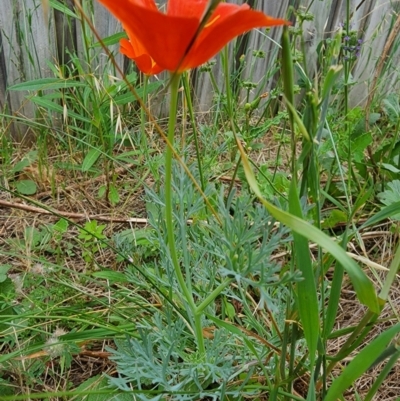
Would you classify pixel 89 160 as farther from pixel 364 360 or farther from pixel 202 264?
pixel 364 360

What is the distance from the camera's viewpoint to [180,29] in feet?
1.36

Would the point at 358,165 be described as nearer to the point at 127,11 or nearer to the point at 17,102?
the point at 127,11

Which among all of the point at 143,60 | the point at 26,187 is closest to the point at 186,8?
the point at 143,60

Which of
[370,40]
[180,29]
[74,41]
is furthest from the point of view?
[370,40]

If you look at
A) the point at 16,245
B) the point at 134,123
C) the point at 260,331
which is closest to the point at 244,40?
the point at 134,123

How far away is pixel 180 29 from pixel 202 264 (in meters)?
0.53

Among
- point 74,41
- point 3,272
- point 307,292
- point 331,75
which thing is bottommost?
point 3,272

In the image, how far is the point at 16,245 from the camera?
1121 millimetres

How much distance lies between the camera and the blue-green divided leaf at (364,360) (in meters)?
0.50

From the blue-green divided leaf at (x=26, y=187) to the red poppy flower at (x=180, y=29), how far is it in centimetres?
106

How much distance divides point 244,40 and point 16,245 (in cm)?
118

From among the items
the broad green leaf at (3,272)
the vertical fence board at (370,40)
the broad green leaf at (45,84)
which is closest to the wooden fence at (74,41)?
the vertical fence board at (370,40)

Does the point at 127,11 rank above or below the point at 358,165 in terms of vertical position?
above

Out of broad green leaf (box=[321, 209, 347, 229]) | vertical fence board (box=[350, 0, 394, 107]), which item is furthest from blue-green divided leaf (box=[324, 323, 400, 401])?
vertical fence board (box=[350, 0, 394, 107])
